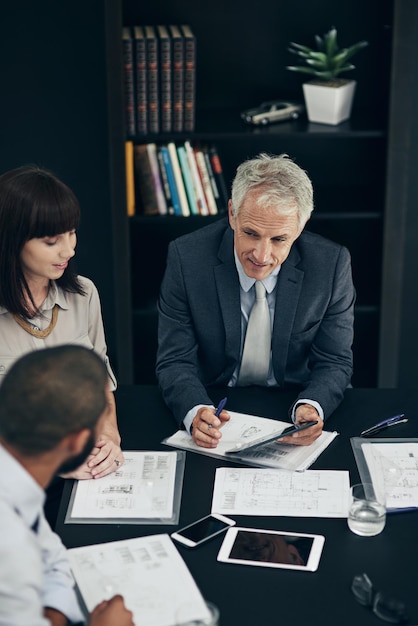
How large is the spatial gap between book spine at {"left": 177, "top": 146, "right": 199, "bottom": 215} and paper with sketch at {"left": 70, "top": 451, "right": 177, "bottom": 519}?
1.58m

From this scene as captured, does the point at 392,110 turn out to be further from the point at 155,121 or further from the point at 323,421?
the point at 323,421

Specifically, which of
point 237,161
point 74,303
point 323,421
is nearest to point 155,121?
point 237,161

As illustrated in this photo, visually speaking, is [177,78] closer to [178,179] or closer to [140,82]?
[140,82]

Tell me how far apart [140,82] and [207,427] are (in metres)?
1.68

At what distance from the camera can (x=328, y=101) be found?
336 centimetres

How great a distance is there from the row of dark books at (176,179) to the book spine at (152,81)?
9cm

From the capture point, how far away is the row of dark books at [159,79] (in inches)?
128

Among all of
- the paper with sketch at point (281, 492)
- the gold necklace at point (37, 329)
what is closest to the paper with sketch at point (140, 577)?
the paper with sketch at point (281, 492)

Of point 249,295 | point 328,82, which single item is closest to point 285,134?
point 328,82

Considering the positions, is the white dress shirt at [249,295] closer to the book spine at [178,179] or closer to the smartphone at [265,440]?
the smartphone at [265,440]

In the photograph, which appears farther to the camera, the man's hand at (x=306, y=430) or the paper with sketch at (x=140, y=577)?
the man's hand at (x=306, y=430)

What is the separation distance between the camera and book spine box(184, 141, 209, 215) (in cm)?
339

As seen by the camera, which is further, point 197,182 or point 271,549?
point 197,182

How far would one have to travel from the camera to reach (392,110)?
3287mm
